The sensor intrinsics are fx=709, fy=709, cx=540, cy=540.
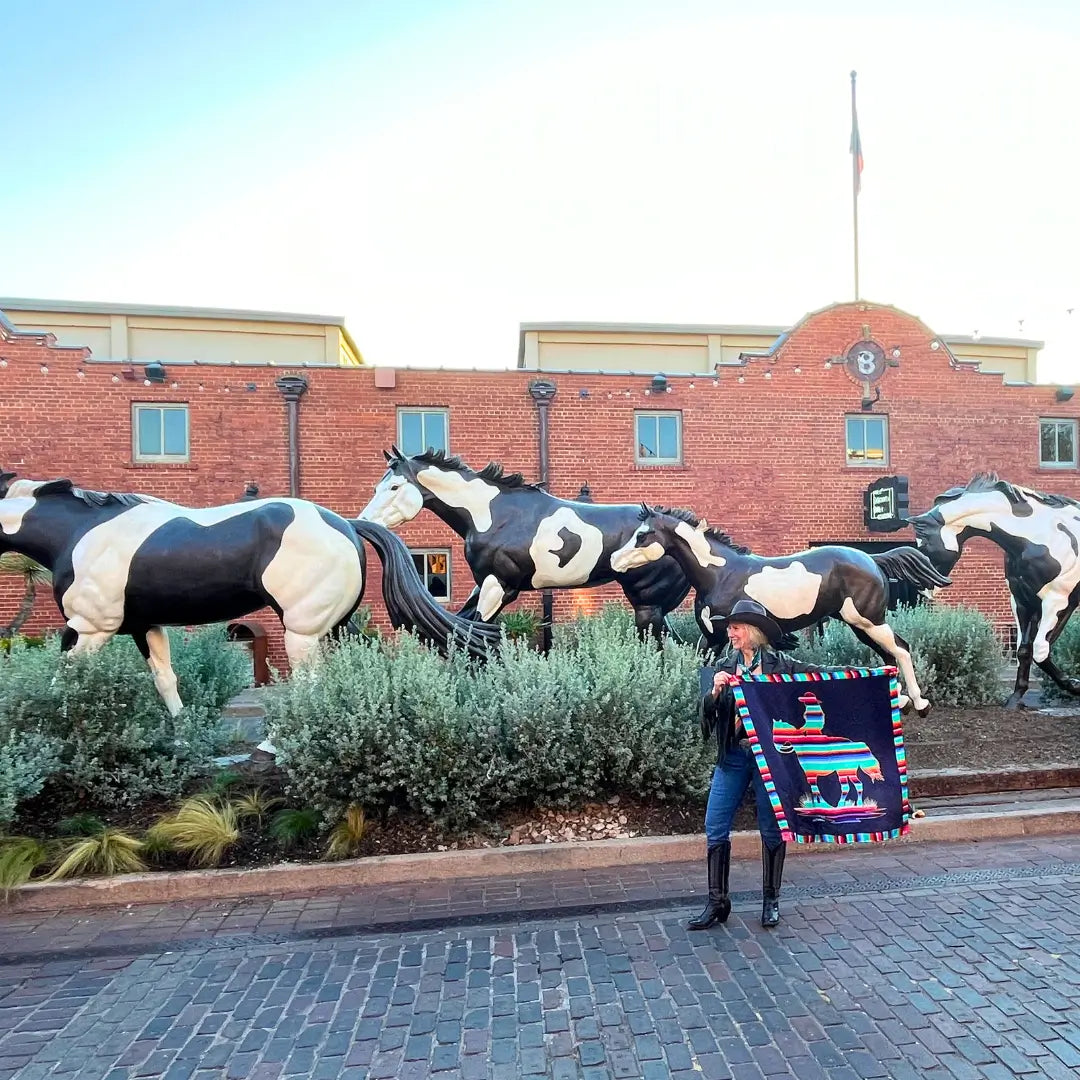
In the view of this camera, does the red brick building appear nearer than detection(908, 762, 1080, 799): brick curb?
No

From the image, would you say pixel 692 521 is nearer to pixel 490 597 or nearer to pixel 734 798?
pixel 490 597

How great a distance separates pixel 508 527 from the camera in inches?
285

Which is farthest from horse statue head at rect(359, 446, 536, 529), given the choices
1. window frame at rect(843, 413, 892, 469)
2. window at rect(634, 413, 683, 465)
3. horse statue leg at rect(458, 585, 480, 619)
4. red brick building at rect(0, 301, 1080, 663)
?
window frame at rect(843, 413, 892, 469)

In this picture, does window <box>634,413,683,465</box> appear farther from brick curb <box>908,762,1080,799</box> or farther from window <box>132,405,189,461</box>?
brick curb <box>908,762,1080,799</box>

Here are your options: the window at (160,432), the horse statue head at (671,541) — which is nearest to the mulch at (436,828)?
the horse statue head at (671,541)

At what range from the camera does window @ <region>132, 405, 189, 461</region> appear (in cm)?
1360

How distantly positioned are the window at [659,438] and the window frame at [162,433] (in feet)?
29.1

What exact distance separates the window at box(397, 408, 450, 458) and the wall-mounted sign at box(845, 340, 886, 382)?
8.72 meters

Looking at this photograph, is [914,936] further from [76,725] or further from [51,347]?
[51,347]

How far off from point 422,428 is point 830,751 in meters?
11.9

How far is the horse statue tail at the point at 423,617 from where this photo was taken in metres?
5.75

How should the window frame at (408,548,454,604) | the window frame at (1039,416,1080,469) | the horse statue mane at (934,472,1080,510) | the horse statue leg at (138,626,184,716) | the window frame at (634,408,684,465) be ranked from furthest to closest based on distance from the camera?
the window frame at (1039,416,1080,469)
the window frame at (634,408,684,465)
the window frame at (408,548,454,604)
the horse statue mane at (934,472,1080,510)
the horse statue leg at (138,626,184,716)

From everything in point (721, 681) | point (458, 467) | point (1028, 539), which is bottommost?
point (721, 681)

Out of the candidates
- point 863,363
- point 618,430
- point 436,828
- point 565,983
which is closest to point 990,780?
point 565,983
